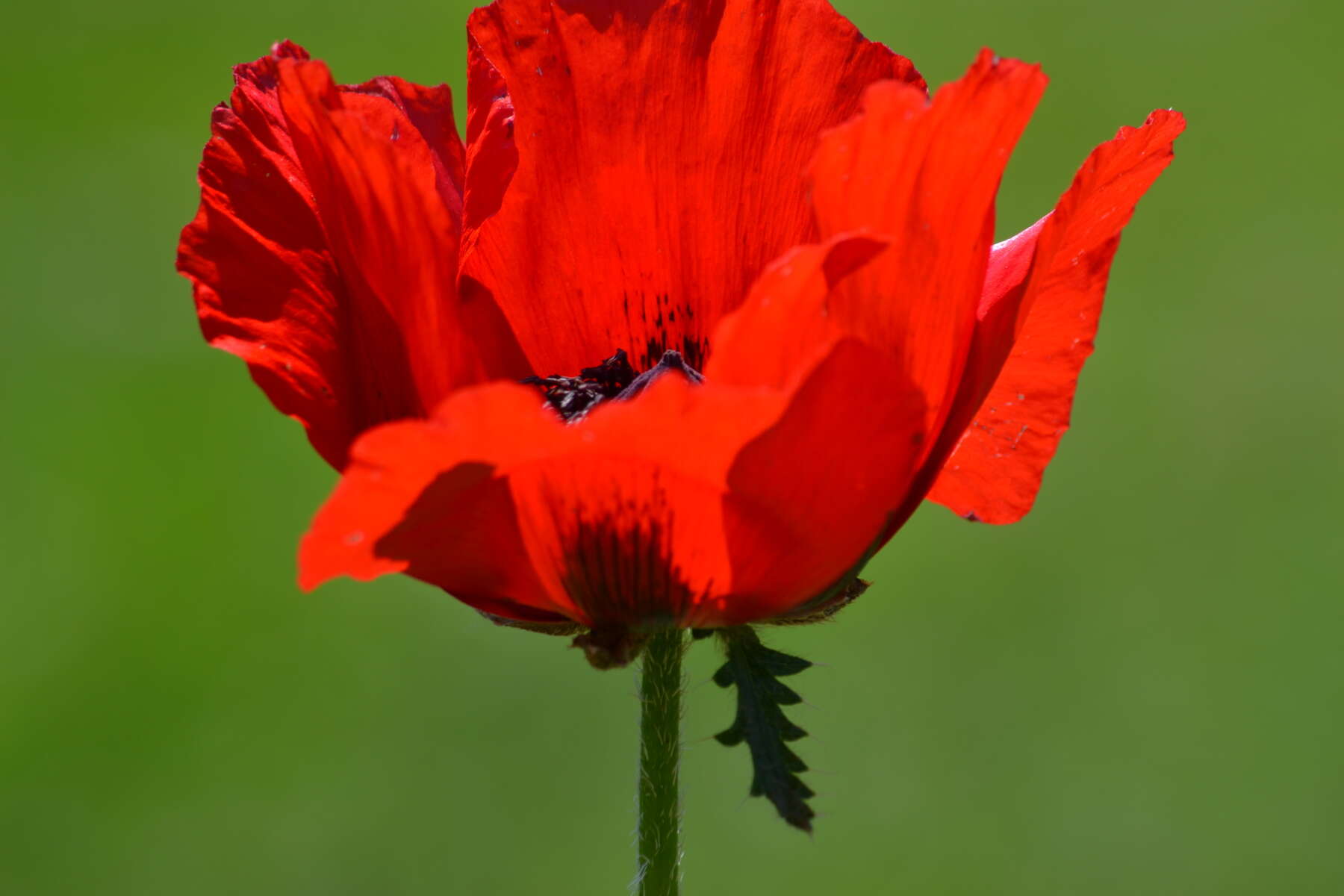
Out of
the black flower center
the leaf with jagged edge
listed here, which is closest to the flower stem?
the leaf with jagged edge

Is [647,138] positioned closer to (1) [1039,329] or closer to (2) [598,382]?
(2) [598,382]

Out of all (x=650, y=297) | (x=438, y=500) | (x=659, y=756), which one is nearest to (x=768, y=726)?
(x=659, y=756)

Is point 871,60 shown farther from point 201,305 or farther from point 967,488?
point 201,305

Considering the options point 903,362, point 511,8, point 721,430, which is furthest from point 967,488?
point 511,8

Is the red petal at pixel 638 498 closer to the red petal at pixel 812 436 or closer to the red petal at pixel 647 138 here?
the red petal at pixel 812 436

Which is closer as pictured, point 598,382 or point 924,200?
point 924,200
